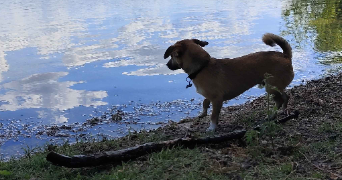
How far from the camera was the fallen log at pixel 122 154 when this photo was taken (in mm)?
4254

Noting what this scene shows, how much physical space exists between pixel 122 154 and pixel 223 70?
7.44 ft

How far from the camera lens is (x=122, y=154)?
14.8 feet

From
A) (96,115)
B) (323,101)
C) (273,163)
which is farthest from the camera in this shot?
(96,115)

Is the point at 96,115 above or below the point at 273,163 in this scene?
below

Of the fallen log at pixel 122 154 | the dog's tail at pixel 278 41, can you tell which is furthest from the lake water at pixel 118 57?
the dog's tail at pixel 278 41

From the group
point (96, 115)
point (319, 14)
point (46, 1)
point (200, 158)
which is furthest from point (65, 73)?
point (46, 1)

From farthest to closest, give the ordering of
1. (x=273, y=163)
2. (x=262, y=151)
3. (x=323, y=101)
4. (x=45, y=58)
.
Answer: (x=45, y=58) < (x=323, y=101) < (x=262, y=151) < (x=273, y=163)

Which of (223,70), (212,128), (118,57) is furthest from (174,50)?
(118,57)

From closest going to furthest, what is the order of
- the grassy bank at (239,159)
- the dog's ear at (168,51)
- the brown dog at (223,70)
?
the grassy bank at (239,159) → the dog's ear at (168,51) → the brown dog at (223,70)

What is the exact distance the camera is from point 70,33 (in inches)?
557

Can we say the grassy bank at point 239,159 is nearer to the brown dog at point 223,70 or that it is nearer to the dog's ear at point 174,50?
the brown dog at point 223,70

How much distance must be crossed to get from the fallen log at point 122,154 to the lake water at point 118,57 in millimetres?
2129

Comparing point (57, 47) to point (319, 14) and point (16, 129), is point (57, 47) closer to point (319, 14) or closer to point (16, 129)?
point (16, 129)

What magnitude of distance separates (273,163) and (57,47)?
9.54m
